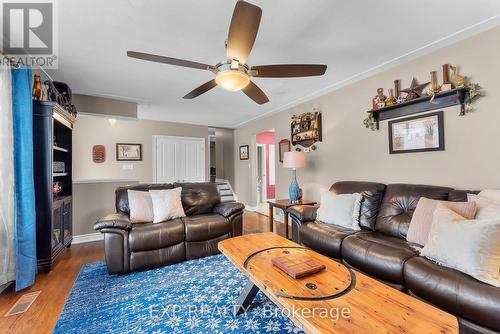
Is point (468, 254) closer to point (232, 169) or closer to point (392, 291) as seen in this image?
point (392, 291)

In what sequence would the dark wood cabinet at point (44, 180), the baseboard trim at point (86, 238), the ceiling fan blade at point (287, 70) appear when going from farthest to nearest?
the baseboard trim at point (86, 238) < the dark wood cabinet at point (44, 180) < the ceiling fan blade at point (287, 70)

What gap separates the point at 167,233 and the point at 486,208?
2.94 metres

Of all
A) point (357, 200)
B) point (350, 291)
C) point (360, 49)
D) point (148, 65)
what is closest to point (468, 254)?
point (350, 291)

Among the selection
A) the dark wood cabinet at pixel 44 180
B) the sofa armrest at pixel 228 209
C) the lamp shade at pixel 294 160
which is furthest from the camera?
the lamp shade at pixel 294 160

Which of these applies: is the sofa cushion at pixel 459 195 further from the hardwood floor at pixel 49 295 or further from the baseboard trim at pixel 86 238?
the baseboard trim at pixel 86 238

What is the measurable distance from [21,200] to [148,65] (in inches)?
74.6

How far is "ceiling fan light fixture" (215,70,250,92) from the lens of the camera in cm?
176

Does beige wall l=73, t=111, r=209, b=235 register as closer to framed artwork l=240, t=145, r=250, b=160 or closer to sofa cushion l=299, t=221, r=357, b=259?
framed artwork l=240, t=145, r=250, b=160

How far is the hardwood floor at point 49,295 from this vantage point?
1723 millimetres

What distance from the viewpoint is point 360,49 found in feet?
7.96

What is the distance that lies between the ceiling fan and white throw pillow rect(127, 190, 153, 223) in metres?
1.69

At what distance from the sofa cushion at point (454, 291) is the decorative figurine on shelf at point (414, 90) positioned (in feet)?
5.89

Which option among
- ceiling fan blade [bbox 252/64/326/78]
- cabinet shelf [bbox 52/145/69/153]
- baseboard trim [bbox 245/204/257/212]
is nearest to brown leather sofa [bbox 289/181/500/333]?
ceiling fan blade [bbox 252/64/326/78]

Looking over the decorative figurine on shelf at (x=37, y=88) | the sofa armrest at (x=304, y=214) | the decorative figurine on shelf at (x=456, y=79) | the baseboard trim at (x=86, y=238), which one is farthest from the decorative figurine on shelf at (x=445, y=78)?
the baseboard trim at (x=86, y=238)
